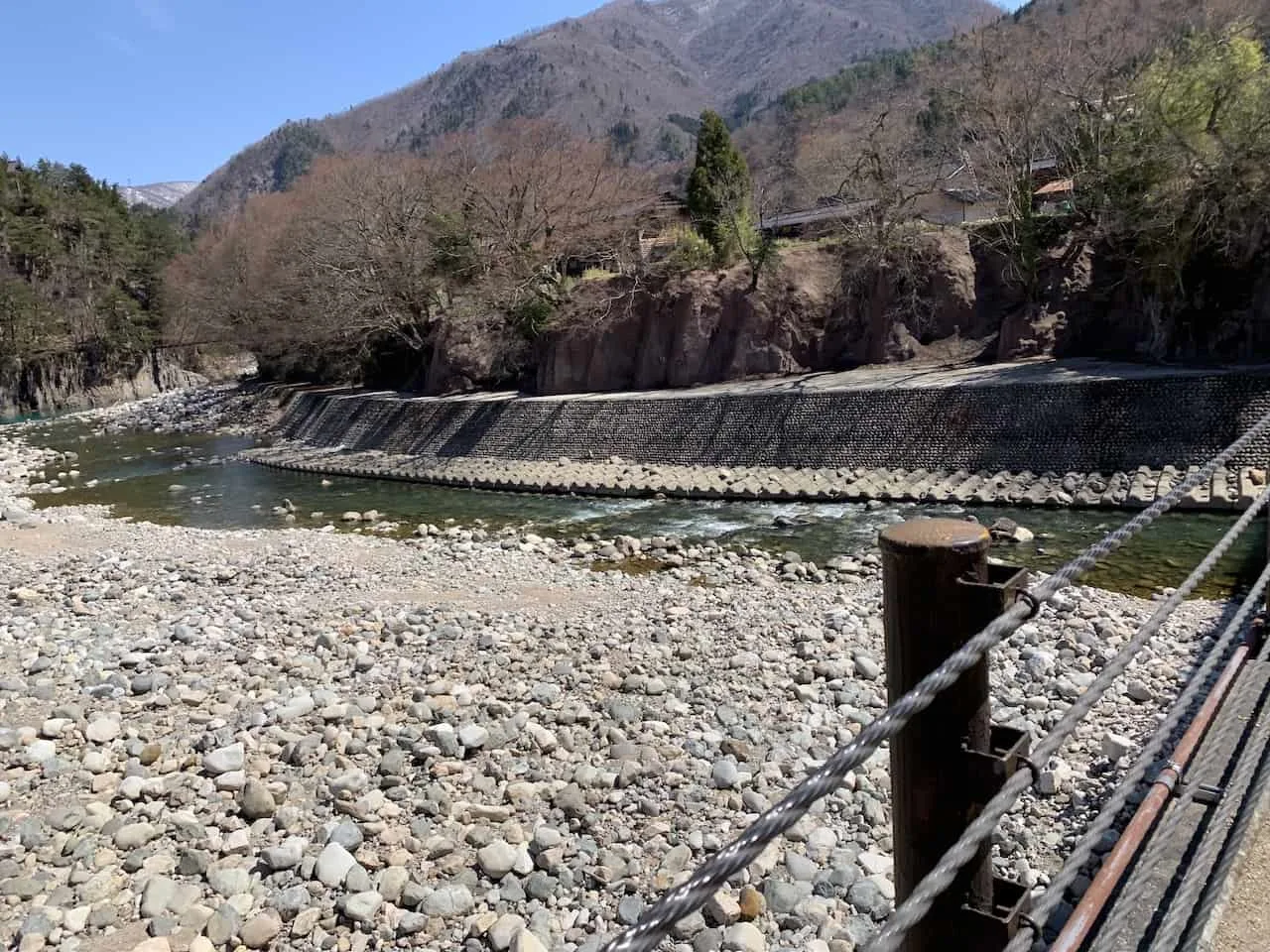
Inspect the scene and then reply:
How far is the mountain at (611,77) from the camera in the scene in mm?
130125

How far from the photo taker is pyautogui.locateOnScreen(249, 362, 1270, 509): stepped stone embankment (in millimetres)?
12984

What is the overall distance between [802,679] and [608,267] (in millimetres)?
23899

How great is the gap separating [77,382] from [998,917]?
174 feet

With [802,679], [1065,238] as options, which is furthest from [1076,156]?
[802,679]

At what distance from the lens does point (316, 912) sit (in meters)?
4.03

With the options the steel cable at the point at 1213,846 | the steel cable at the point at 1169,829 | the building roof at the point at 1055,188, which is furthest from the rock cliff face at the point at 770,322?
the steel cable at the point at 1213,846

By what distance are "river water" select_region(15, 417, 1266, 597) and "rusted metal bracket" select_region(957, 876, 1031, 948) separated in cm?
781

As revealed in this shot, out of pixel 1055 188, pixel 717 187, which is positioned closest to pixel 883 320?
pixel 717 187

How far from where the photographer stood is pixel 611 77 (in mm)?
149875

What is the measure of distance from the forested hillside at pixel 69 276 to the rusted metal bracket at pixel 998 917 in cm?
5050

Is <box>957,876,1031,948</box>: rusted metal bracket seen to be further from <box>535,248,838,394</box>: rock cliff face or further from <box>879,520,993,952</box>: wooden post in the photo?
<box>535,248,838,394</box>: rock cliff face

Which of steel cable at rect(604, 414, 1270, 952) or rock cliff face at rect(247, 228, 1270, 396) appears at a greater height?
rock cliff face at rect(247, 228, 1270, 396)

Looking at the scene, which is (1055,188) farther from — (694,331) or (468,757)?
(468,757)

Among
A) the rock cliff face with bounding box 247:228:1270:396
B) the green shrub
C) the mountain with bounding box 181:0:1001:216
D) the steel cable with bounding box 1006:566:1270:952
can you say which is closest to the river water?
the steel cable with bounding box 1006:566:1270:952
